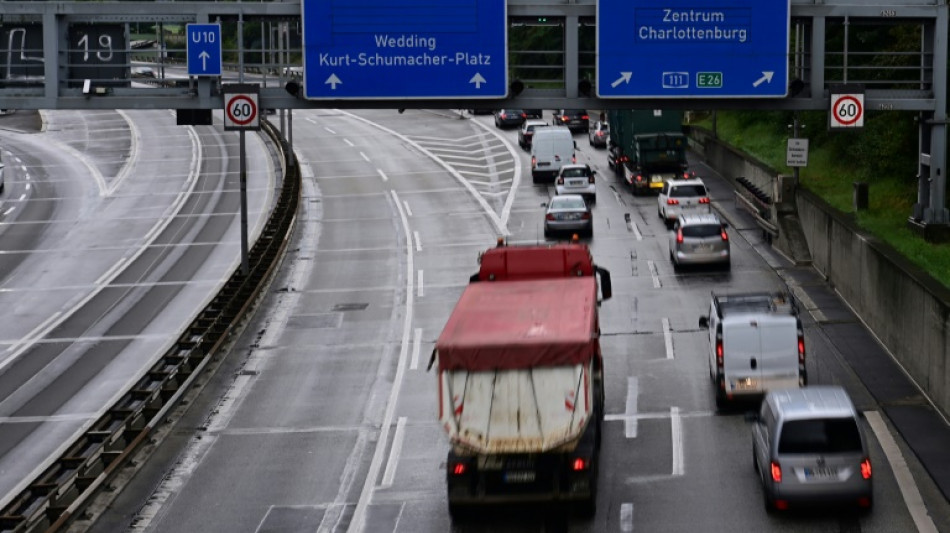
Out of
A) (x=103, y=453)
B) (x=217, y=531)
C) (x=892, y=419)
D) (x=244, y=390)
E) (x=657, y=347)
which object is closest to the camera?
(x=217, y=531)

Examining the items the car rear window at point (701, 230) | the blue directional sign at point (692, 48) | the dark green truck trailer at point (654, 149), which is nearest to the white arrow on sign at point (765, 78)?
the blue directional sign at point (692, 48)

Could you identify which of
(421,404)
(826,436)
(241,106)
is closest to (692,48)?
(421,404)

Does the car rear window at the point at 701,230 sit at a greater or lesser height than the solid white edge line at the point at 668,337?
greater

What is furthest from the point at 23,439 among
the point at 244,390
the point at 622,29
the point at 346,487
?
the point at 622,29

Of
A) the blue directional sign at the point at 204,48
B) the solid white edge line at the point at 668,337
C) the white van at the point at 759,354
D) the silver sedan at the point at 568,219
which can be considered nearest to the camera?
the white van at the point at 759,354

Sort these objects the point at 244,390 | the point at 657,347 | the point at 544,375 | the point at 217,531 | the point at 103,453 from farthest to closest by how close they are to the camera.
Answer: the point at 657,347, the point at 244,390, the point at 103,453, the point at 217,531, the point at 544,375

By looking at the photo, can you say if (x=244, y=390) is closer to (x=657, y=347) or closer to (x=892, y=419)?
(x=657, y=347)

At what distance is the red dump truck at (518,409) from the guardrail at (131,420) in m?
6.18

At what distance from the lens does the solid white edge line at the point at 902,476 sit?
2100cm

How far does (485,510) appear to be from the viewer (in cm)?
2162

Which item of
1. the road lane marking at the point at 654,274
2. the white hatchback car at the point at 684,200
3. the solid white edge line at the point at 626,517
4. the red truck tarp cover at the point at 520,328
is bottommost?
the solid white edge line at the point at 626,517

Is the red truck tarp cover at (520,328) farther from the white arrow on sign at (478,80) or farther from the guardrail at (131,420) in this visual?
the white arrow on sign at (478,80)

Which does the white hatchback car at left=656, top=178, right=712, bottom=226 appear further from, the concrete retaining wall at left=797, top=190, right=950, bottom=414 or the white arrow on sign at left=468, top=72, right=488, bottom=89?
the white arrow on sign at left=468, top=72, right=488, bottom=89

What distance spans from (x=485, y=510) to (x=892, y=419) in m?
9.54
